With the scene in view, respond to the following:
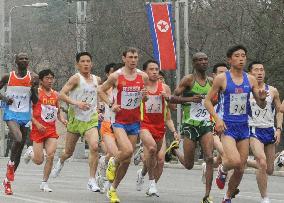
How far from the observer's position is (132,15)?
43062 mm

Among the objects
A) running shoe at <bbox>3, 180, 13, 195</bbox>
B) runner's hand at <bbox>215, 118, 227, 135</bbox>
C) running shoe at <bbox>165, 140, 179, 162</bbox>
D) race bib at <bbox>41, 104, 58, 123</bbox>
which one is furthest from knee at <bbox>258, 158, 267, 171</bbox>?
race bib at <bbox>41, 104, 58, 123</bbox>

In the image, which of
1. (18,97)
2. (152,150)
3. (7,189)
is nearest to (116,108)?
(152,150)

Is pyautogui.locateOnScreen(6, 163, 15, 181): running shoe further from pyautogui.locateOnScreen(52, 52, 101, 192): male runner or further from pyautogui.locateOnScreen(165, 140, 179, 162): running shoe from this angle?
pyautogui.locateOnScreen(165, 140, 179, 162): running shoe

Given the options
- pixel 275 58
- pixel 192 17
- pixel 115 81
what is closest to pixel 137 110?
pixel 115 81

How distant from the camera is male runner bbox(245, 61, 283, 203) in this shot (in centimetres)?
1463

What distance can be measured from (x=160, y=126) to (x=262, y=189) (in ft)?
7.89

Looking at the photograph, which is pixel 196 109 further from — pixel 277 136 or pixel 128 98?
pixel 277 136

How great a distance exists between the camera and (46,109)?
1814 centimetres

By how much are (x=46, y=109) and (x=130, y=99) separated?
11.5 feet

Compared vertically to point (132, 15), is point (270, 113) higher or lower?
lower

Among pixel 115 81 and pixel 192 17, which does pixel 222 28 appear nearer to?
pixel 192 17

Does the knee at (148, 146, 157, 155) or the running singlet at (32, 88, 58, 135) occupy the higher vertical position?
the running singlet at (32, 88, 58, 135)

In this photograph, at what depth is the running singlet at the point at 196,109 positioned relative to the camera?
601 inches

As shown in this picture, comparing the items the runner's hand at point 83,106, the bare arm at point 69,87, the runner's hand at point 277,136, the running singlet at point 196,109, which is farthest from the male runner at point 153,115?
the runner's hand at point 277,136
